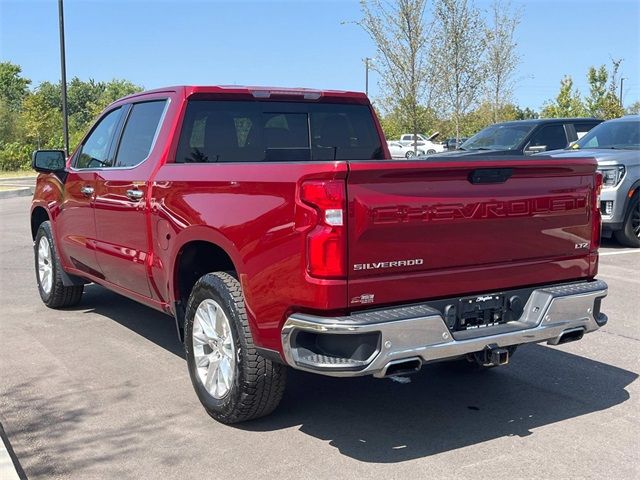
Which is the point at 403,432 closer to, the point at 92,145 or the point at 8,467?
the point at 8,467

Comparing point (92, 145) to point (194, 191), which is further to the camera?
point (92, 145)

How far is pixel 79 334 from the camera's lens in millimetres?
6301

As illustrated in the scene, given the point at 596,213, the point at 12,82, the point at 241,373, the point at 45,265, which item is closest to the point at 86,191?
the point at 45,265

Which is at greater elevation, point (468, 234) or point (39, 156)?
point (39, 156)

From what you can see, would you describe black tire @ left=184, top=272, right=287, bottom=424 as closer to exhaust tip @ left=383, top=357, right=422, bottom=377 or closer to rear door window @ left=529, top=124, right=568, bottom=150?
exhaust tip @ left=383, top=357, right=422, bottom=377

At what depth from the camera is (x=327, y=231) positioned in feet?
11.2

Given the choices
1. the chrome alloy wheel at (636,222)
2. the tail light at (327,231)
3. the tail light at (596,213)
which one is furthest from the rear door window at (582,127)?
the tail light at (327,231)

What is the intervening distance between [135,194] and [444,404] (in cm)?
253

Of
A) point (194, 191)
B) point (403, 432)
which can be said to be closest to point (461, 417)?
point (403, 432)

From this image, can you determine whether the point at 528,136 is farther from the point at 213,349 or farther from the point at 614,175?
the point at 213,349

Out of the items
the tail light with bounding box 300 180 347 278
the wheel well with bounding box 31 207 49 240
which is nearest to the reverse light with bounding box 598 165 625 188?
the wheel well with bounding box 31 207 49 240

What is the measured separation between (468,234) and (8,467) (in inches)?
102

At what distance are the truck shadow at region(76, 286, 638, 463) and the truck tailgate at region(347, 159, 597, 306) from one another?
2.78 feet

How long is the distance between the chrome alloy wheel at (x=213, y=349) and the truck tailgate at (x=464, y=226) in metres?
1.05
